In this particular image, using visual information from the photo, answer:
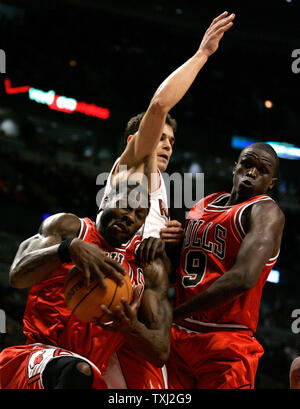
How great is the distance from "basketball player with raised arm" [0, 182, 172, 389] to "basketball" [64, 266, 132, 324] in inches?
2.9

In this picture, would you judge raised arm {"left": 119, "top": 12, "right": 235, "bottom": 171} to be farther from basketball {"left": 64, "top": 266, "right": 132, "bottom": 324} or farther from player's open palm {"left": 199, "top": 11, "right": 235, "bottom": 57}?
basketball {"left": 64, "top": 266, "right": 132, "bottom": 324}

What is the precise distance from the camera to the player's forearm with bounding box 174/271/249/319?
10.3ft

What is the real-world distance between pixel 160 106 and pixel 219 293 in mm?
1212

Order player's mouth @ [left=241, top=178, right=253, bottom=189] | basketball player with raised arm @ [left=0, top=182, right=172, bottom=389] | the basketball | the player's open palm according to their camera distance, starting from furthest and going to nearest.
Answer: the player's open palm, player's mouth @ [left=241, top=178, right=253, bottom=189], basketball player with raised arm @ [left=0, top=182, right=172, bottom=389], the basketball

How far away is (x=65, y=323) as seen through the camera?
326cm

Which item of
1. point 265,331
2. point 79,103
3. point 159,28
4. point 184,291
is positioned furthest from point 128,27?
point 184,291

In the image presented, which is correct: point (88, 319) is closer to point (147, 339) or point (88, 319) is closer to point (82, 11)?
point (147, 339)

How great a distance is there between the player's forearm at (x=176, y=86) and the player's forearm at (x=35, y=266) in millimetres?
1150

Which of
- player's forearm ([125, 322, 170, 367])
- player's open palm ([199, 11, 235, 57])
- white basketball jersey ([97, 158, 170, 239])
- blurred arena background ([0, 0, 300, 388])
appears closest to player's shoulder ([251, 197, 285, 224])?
white basketball jersey ([97, 158, 170, 239])

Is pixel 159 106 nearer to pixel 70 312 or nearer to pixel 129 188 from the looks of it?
pixel 129 188

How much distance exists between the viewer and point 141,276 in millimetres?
3430

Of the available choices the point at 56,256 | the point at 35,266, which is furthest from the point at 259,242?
the point at 35,266

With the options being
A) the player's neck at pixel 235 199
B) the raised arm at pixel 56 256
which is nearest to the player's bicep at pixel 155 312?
the raised arm at pixel 56 256
